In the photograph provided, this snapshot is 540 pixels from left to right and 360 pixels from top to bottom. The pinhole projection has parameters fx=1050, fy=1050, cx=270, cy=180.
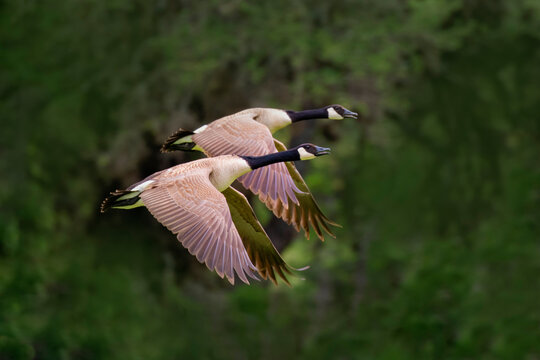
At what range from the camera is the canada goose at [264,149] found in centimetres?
848

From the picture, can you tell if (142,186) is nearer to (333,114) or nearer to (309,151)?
(309,151)

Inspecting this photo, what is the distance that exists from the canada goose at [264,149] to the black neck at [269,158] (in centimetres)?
44

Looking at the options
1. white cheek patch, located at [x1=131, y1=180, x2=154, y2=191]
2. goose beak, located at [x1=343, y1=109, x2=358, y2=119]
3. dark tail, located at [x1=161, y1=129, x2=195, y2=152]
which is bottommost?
goose beak, located at [x1=343, y1=109, x2=358, y2=119]

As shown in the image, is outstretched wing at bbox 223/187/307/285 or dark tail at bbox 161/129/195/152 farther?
dark tail at bbox 161/129/195/152

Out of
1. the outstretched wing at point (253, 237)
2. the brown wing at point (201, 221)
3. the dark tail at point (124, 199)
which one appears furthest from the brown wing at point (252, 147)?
the dark tail at point (124, 199)

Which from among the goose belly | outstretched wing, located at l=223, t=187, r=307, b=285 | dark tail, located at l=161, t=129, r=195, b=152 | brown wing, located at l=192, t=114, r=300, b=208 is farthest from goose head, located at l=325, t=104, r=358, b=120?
the goose belly

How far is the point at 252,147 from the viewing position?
28.4ft

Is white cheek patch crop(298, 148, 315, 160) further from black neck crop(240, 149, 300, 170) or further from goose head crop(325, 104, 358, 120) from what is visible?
goose head crop(325, 104, 358, 120)

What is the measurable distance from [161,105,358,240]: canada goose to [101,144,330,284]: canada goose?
0.49 meters

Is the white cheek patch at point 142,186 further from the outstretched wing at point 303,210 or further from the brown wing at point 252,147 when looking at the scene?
the outstretched wing at point 303,210

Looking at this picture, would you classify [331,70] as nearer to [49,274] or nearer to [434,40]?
[434,40]

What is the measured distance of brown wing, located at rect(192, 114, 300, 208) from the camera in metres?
8.45

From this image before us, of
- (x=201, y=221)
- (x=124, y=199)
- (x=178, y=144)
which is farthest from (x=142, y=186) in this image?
(x=178, y=144)

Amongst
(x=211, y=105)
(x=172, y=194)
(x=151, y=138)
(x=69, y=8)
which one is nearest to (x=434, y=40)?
(x=211, y=105)
